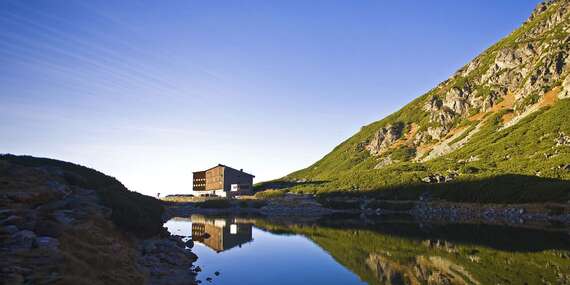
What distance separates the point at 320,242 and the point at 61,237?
37.6 metres

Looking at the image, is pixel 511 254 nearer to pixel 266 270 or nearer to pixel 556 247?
pixel 556 247

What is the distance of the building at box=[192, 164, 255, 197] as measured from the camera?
157000 mm

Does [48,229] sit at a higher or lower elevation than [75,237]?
higher

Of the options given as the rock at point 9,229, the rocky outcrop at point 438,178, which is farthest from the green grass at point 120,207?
the rocky outcrop at point 438,178

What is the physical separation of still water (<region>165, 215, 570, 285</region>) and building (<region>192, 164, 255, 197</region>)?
8445 centimetres

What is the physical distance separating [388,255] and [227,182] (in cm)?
11597

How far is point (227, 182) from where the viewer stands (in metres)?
158

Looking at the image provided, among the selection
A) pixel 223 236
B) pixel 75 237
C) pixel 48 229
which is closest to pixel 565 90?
pixel 223 236

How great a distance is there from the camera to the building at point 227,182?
157000 mm

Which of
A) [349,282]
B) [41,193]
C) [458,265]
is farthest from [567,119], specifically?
[41,193]

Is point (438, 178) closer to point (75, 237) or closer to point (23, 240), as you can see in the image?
point (75, 237)

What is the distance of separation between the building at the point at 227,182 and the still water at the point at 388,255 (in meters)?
84.5

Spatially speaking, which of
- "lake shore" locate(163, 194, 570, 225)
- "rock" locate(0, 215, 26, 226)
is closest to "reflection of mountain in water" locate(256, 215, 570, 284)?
"lake shore" locate(163, 194, 570, 225)

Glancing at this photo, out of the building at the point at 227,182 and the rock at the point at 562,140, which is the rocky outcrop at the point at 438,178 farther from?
the building at the point at 227,182
